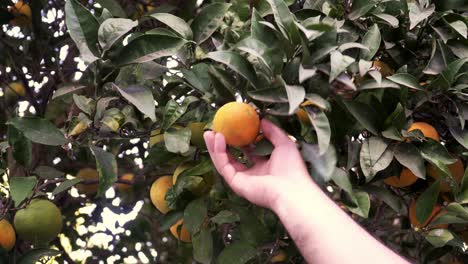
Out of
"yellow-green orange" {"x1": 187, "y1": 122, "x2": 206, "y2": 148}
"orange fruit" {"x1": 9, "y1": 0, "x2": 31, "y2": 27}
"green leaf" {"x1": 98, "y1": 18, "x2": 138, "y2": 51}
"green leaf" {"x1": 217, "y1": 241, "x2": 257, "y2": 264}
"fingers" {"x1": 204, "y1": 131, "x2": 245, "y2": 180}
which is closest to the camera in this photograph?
"fingers" {"x1": 204, "y1": 131, "x2": 245, "y2": 180}

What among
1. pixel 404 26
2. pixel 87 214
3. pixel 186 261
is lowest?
pixel 87 214

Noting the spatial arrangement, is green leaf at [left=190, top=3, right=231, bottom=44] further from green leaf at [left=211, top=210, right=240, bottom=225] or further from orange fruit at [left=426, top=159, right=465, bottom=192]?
orange fruit at [left=426, top=159, right=465, bottom=192]

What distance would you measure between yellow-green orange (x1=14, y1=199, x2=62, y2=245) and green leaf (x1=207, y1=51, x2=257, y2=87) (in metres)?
0.71

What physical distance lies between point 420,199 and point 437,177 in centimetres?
5

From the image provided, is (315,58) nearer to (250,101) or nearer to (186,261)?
(250,101)

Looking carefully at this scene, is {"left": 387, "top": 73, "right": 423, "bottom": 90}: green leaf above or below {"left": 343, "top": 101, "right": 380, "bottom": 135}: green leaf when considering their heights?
above

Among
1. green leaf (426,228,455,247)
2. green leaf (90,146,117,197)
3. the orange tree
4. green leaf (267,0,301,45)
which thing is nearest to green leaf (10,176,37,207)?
the orange tree

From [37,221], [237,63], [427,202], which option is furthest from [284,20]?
[37,221]

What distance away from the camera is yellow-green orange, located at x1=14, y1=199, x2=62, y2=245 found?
159 cm

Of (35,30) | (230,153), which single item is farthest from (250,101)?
(35,30)

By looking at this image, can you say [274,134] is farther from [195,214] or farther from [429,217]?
[429,217]

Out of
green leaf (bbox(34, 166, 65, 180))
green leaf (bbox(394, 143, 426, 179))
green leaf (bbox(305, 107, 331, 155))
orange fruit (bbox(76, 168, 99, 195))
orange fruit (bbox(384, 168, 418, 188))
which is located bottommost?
orange fruit (bbox(76, 168, 99, 195))

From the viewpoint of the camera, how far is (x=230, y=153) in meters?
1.27

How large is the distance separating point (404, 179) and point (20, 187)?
740mm
